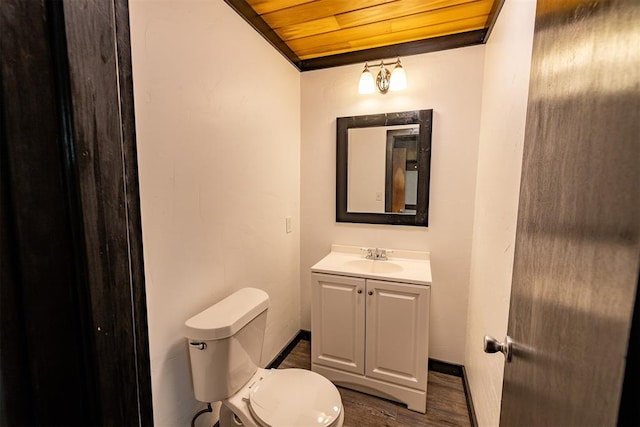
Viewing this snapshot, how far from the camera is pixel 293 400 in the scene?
3.89 ft

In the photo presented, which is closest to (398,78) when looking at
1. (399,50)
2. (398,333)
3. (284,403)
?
(399,50)

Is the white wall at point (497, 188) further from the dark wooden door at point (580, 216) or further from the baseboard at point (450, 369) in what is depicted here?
the dark wooden door at point (580, 216)

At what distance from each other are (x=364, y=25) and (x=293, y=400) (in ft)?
6.85

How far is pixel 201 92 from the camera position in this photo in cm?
123

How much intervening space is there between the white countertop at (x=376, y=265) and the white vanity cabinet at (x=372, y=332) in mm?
13

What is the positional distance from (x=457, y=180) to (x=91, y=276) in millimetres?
1966

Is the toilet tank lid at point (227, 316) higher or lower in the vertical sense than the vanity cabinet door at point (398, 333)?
higher

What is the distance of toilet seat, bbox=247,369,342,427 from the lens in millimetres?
1094

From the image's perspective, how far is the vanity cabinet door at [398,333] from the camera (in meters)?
1.61

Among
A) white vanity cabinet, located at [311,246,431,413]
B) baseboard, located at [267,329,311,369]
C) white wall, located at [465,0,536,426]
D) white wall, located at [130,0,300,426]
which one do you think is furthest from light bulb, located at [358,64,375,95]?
baseboard, located at [267,329,311,369]

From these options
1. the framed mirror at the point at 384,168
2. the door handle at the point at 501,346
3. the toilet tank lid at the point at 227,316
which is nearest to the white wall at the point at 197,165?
Result: the toilet tank lid at the point at 227,316

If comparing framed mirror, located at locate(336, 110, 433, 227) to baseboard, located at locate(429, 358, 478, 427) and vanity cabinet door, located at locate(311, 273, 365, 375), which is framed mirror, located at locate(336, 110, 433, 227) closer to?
vanity cabinet door, located at locate(311, 273, 365, 375)

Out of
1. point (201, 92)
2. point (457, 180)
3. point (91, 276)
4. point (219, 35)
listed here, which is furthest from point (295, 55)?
point (91, 276)

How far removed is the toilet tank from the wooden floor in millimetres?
791
